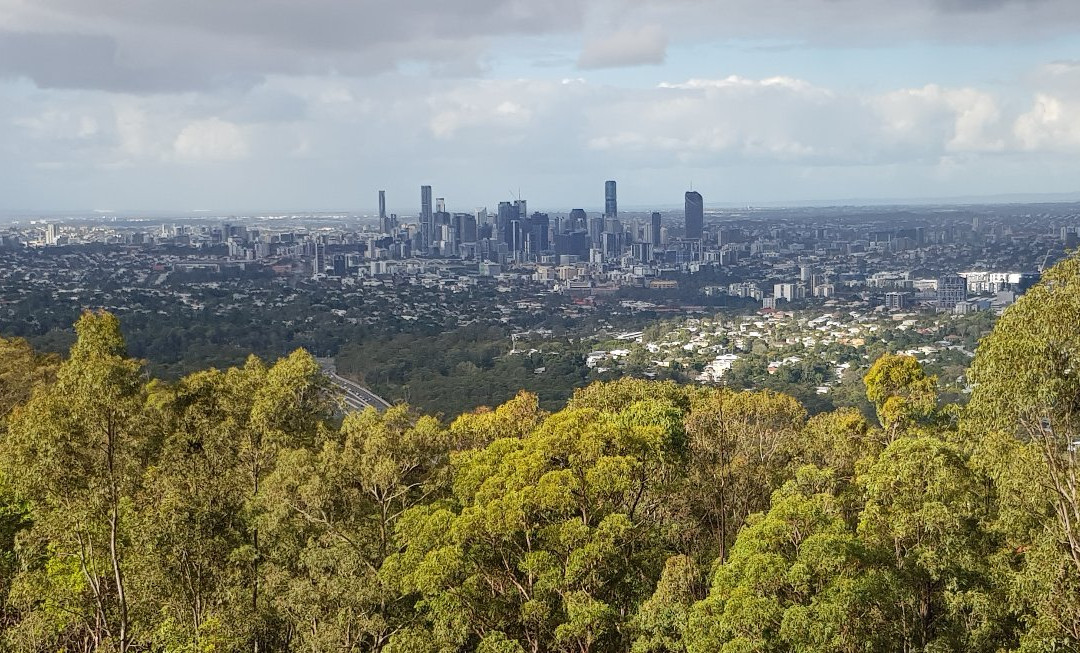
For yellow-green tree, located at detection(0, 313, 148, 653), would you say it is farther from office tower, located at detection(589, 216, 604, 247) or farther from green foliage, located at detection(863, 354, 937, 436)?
office tower, located at detection(589, 216, 604, 247)

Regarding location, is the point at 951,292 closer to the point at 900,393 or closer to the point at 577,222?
the point at 900,393

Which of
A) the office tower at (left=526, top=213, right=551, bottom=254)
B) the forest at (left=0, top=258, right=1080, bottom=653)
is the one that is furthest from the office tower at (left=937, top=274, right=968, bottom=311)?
the forest at (left=0, top=258, right=1080, bottom=653)

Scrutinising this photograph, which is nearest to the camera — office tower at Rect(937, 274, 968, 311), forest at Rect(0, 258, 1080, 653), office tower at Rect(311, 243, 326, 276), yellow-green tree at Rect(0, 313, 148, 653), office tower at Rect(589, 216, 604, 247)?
forest at Rect(0, 258, 1080, 653)

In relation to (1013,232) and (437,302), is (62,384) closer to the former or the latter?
(437,302)

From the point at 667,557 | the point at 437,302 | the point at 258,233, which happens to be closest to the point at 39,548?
the point at 667,557

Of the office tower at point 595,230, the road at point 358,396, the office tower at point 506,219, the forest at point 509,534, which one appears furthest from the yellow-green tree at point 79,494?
the office tower at point 595,230

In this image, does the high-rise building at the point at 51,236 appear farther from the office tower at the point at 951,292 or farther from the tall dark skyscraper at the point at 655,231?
the office tower at the point at 951,292

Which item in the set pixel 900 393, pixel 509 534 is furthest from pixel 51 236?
pixel 509 534
